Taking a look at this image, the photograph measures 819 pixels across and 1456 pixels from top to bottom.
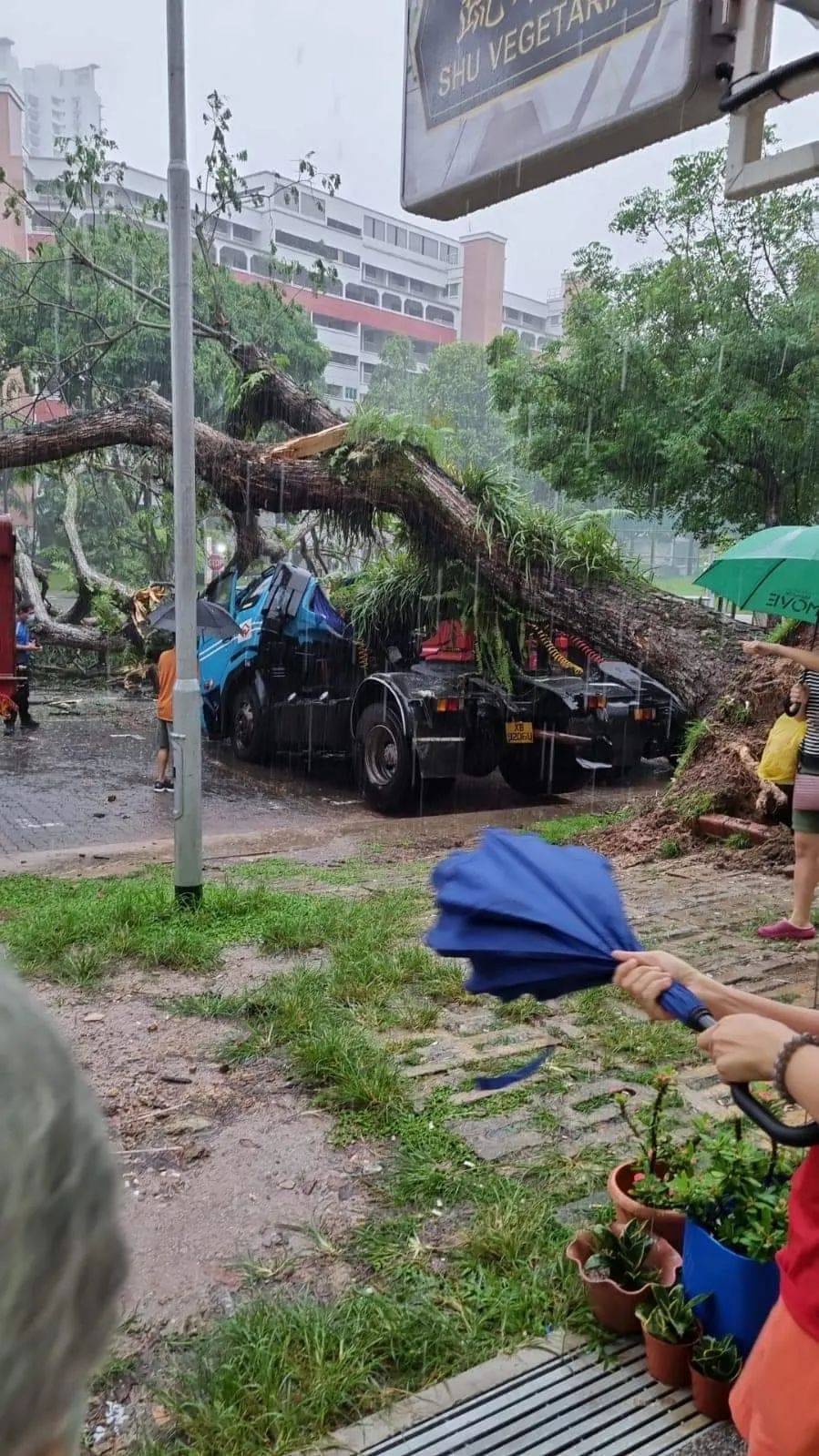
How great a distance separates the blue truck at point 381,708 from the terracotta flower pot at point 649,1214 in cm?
740

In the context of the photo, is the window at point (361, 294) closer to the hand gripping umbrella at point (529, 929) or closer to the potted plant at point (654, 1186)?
the potted plant at point (654, 1186)

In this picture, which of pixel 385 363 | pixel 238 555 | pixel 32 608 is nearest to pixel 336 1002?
pixel 238 555

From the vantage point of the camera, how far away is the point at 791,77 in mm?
3020

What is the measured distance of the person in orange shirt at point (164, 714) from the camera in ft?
34.1

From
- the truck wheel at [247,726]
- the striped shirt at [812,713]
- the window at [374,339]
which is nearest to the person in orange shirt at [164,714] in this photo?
the truck wheel at [247,726]

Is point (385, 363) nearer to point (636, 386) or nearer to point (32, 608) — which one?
point (32, 608)

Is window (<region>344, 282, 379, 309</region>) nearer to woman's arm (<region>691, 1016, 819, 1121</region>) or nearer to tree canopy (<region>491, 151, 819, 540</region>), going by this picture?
tree canopy (<region>491, 151, 819, 540</region>)

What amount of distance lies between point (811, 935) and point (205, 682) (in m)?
9.18

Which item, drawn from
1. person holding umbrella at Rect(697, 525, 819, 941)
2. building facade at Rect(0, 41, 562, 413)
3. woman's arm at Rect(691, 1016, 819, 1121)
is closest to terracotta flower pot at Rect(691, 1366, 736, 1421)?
woman's arm at Rect(691, 1016, 819, 1121)

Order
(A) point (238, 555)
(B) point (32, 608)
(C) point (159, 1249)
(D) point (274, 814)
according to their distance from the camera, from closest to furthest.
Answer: (C) point (159, 1249) < (D) point (274, 814) < (A) point (238, 555) < (B) point (32, 608)

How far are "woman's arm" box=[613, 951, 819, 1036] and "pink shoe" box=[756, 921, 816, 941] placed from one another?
3889 millimetres

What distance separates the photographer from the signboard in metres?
3.27

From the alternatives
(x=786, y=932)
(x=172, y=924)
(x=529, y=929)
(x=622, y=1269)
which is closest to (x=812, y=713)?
(x=786, y=932)

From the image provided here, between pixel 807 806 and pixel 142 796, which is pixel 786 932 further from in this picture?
pixel 142 796
